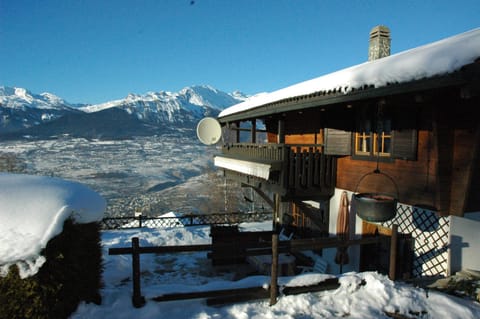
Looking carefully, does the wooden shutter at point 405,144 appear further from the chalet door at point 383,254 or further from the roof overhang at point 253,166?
the roof overhang at point 253,166

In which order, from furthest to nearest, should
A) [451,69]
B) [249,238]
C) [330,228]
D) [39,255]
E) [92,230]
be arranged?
1. [249,238]
2. [330,228]
3. [92,230]
4. [451,69]
5. [39,255]

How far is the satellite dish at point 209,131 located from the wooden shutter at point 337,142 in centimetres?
503

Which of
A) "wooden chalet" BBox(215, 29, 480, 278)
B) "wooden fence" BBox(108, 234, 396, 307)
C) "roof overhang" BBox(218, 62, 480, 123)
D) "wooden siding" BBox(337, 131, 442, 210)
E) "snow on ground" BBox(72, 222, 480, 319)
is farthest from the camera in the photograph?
"wooden siding" BBox(337, 131, 442, 210)

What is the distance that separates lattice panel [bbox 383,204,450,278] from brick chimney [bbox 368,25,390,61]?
6502mm

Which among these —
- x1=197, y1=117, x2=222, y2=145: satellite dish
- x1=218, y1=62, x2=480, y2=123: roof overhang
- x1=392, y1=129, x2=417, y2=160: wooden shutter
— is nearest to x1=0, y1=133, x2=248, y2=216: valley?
x1=197, y1=117, x2=222, y2=145: satellite dish

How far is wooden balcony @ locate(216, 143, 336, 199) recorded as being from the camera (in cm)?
725

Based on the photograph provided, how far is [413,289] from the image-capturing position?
472 cm

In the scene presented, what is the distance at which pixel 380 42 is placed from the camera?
410 inches

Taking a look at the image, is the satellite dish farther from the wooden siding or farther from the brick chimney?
the brick chimney

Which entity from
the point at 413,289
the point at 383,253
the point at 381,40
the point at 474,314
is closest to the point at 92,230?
the point at 413,289

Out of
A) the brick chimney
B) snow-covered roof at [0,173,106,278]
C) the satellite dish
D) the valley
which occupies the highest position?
the brick chimney

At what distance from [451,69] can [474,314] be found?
3.31 meters

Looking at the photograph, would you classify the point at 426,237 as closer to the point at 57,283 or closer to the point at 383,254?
the point at 383,254

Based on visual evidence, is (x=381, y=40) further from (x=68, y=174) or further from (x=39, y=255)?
(x=68, y=174)
